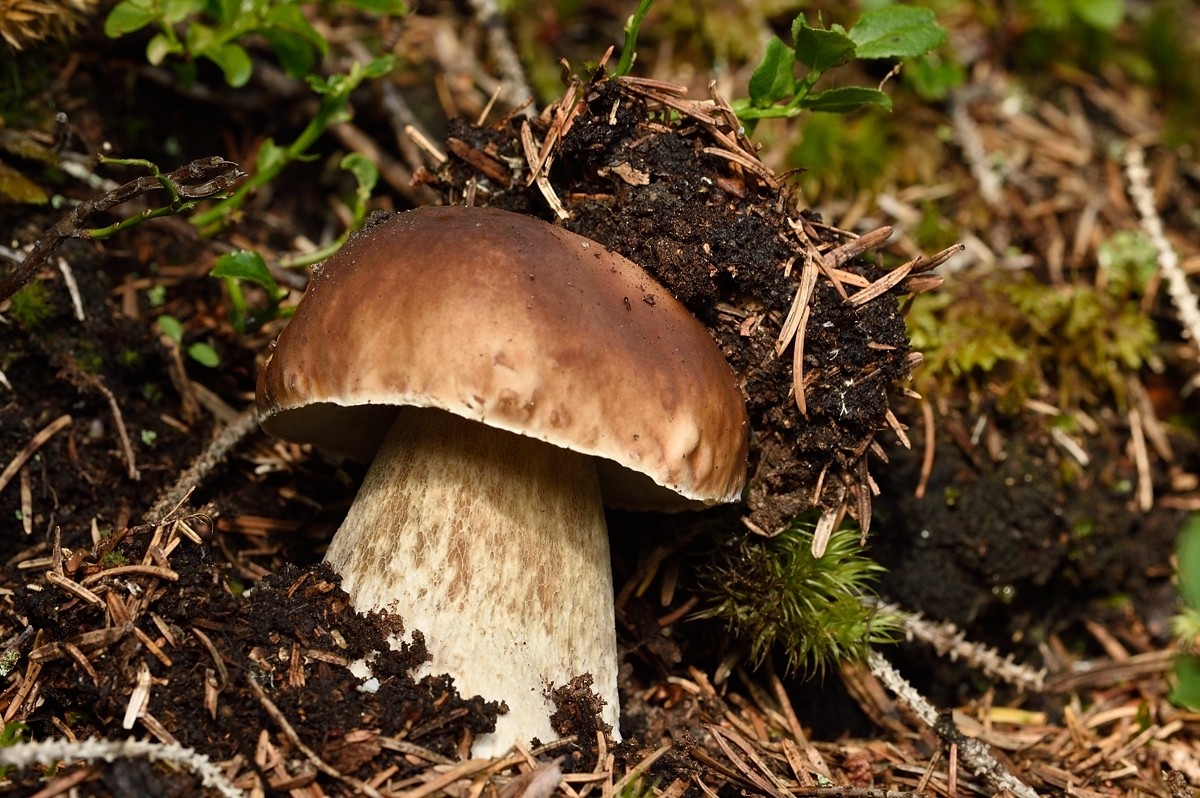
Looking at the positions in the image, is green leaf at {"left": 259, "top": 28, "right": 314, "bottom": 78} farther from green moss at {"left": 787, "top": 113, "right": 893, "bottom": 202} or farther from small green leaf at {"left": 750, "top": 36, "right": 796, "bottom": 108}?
green moss at {"left": 787, "top": 113, "right": 893, "bottom": 202}

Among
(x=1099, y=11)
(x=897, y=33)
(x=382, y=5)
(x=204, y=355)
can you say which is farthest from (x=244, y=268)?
(x=1099, y=11)

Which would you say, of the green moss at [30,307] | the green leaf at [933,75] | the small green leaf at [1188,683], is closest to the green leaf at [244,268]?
the green moss at [30,307]

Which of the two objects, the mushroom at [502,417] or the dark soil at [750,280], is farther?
the dark soil at [750,280]

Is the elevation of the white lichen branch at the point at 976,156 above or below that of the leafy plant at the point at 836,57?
below

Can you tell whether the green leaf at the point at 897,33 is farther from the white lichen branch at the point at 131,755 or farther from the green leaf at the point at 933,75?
the white lichen branch at the point at 131,755

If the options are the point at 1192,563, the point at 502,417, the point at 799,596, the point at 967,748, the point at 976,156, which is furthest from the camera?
the point at 976,156

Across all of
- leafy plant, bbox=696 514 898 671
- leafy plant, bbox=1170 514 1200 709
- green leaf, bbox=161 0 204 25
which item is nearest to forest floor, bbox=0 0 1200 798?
leafy plant, bbox=696 514 898 671

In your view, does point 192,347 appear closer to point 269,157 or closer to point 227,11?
point 269,157

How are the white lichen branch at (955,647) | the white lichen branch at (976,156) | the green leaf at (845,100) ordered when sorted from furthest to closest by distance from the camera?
Result: the white lichen branch at (976,156) < the white lichen branch at (955,647) < the green leaf at (845,100)
